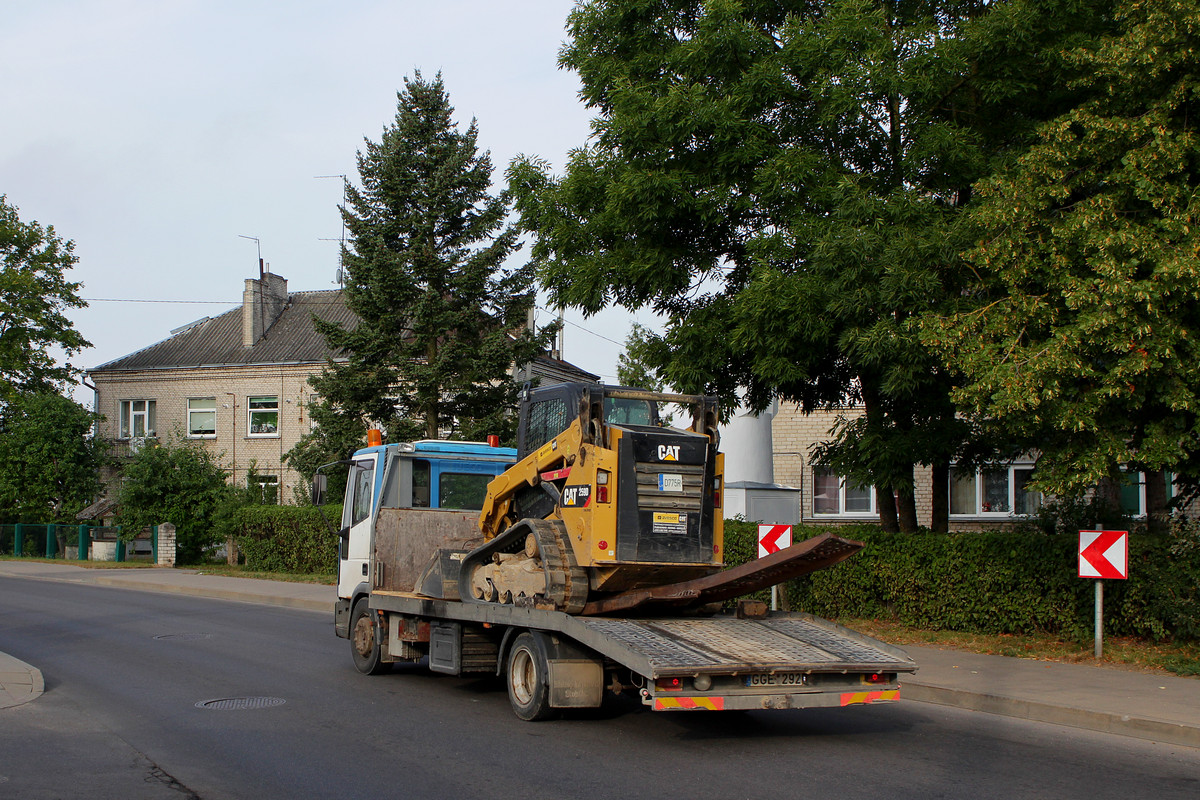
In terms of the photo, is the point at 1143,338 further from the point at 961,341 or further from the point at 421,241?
the point at 421,241

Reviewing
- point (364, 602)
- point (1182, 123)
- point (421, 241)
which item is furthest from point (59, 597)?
point (1182, 123)

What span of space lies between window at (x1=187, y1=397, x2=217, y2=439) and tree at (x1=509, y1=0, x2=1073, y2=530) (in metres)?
29.5

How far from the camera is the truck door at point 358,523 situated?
1283 centimetres

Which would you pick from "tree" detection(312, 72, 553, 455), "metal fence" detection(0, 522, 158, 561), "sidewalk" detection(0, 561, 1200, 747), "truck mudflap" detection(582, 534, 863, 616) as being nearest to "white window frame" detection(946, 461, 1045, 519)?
"tree" detection(312, 72, 553, 455)

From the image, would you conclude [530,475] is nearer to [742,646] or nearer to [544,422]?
[544,422]

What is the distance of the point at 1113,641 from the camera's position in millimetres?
13031

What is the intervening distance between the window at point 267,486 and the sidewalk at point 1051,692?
2505cm

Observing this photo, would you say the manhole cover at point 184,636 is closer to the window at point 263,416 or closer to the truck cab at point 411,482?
the truck cab at point 411,482

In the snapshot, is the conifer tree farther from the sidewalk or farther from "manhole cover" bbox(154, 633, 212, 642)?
the sidewalk

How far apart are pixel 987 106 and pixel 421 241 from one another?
578 inches

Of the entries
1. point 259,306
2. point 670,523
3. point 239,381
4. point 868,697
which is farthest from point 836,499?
point 259,306

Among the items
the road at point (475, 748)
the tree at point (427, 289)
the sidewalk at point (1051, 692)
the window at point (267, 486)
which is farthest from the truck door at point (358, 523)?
the window at point (267, 486)

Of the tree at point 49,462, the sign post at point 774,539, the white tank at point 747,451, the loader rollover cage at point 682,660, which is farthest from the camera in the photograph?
the tree at point 49,462

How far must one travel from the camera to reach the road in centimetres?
689
